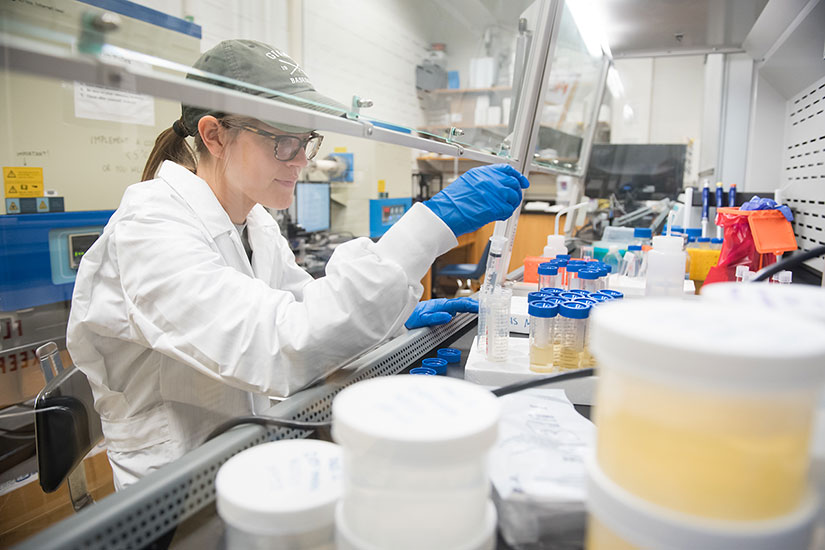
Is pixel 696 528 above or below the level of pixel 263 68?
below

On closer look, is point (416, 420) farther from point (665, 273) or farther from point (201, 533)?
point (665, 273)

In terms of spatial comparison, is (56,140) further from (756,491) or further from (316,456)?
(756,491)

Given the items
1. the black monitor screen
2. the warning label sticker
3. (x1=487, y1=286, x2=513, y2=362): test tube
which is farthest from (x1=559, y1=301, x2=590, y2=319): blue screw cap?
the black monitor screen

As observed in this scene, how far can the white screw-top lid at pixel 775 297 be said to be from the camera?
1.59 feet

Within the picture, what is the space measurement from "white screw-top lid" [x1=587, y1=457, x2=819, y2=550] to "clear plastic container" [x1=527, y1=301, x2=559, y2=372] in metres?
0.62

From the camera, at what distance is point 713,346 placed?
1.09 ft

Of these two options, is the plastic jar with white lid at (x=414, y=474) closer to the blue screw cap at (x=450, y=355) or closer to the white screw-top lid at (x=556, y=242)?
the blue screw cap at (x=450, y=355)

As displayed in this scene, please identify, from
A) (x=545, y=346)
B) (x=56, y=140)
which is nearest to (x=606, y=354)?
(x=545, y=346)

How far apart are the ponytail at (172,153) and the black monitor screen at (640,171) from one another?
2.78m

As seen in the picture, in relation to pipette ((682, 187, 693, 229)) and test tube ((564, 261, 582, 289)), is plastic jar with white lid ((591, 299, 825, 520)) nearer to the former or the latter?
test tube ((564, 261, 582, 289))

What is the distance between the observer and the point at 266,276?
139 centimetres

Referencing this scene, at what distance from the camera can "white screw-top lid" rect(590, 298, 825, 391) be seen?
1.07 ft

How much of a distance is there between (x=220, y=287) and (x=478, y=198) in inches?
22.6

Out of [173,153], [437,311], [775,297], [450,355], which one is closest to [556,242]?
[437,311]
